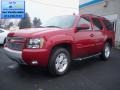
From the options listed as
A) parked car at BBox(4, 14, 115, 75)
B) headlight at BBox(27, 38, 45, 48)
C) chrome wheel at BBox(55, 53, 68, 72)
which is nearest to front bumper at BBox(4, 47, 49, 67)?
parked car at BBox(4, 14, 115, 75)

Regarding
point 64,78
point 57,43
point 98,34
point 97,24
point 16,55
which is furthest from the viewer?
point 97,24

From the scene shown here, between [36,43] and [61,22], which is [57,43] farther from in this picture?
[61,22]

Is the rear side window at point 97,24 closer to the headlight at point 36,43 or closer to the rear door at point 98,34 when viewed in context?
the rear door at point 98,34

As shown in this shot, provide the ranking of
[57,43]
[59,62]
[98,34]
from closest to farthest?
1. [57,43]
2. [59,62]
3. [98,34]

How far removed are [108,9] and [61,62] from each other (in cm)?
1370

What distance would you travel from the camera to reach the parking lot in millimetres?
5746

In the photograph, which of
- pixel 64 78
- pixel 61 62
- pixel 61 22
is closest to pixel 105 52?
pixel 61 22

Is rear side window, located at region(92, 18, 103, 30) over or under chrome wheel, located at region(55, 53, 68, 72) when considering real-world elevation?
over

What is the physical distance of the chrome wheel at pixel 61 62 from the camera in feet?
21.6

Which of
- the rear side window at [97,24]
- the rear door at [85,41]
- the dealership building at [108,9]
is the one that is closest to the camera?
the rear door at [85,41]

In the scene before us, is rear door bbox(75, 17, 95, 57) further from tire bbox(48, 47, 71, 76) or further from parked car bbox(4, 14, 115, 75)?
tire bbox(48, 47, 71, 76)

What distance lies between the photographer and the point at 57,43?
6.39 metres

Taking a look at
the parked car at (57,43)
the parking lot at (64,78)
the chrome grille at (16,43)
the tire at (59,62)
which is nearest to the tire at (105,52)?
the parked car at (57,43)

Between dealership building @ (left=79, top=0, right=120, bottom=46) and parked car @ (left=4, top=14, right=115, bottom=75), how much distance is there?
945 cm
